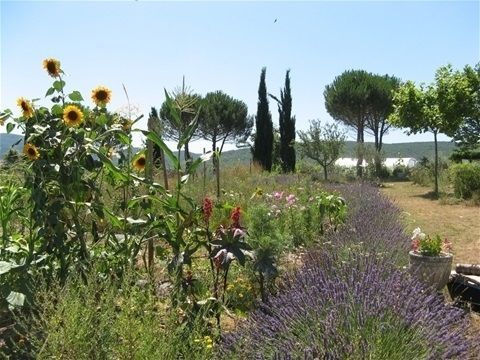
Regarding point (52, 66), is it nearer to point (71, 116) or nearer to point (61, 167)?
point (71, 116)

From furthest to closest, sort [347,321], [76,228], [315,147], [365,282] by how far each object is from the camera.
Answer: [315,147] → [76,228] → [365,282] → [347,321]

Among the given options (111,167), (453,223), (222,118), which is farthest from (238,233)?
(222,118)

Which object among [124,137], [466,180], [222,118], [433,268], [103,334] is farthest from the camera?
[222,118]

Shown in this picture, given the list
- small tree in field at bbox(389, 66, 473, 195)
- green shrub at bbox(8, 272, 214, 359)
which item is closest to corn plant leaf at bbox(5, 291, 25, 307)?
green shrub at bbox(8, 272, 214, 359)

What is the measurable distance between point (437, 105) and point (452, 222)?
27.6ft

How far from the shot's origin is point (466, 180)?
12922 mm

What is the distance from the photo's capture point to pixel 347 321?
213cm

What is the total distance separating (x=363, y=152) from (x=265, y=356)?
2397 cm

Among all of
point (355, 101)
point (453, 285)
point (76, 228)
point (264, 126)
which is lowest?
point (453, 285)

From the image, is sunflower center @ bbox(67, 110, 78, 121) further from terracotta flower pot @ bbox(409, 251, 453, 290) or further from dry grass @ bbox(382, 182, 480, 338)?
dry grass @ bbox(382, 182, 480, 338)

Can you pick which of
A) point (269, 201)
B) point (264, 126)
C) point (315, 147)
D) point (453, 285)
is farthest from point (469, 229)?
point (264, 126)

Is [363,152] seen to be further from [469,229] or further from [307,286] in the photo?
[307,286]

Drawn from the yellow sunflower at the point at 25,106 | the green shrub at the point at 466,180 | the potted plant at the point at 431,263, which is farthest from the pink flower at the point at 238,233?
the green shrub at the point at 466,180

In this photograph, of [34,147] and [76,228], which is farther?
[76,228]
